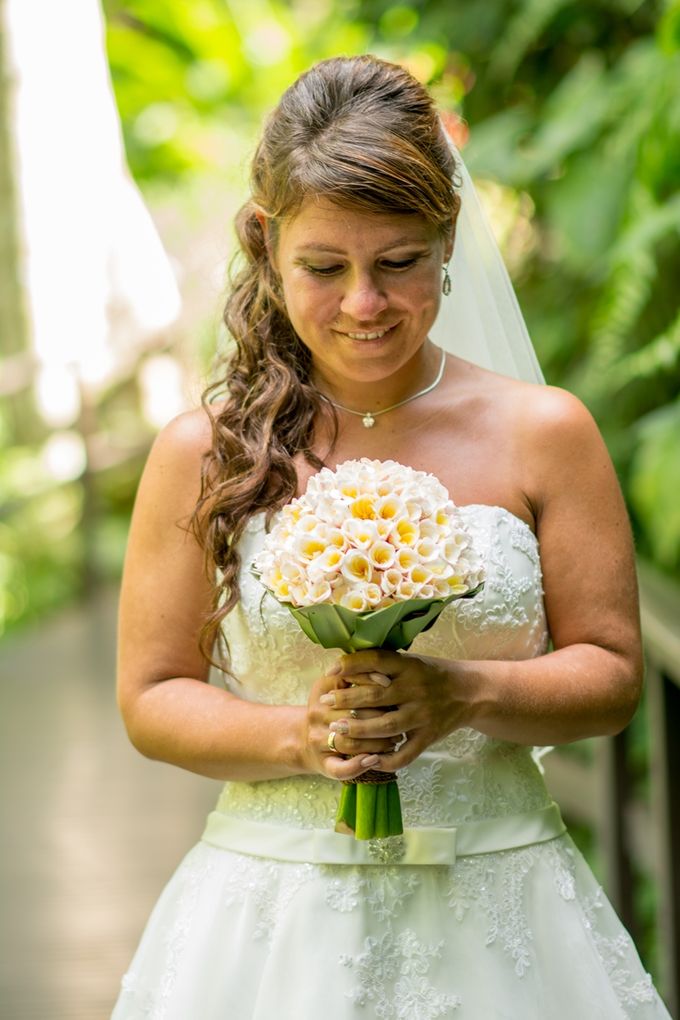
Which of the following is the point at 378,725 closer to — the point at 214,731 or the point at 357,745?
the point at 357,745

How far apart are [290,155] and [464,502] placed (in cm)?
60

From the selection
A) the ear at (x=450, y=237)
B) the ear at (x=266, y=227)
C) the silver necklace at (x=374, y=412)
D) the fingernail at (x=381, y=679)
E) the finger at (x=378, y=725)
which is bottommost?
the finger at (x=378, y=725)

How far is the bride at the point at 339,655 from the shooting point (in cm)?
225

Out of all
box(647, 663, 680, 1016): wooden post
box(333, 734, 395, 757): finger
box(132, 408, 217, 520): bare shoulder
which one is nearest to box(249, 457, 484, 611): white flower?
box(333, 734, 395, 757): finger

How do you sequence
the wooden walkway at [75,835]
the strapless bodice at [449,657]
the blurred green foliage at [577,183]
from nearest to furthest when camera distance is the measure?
the strapless bodice at [449,657] → the blurred green foliage at [577,183] → the wooden walkway at [75,835]

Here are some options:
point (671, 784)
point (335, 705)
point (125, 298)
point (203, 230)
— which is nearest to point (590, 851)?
point (671, 784)

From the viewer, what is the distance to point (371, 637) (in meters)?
1.97

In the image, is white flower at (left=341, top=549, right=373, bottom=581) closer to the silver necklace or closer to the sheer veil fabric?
the silver necklace

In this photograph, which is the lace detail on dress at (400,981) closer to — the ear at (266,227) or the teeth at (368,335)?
the teeth at (368,335)

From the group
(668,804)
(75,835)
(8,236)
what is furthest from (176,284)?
(668,804)

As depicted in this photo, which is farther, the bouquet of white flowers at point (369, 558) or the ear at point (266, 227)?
the ear at point (266, 227)

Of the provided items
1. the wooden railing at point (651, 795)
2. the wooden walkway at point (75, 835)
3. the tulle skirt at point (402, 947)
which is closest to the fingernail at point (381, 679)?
the tulle skirt at point (402, 947)

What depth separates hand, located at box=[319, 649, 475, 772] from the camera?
2.01 m

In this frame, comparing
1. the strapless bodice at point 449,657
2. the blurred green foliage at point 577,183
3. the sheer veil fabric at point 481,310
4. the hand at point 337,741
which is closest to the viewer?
the hand at point 337,741
